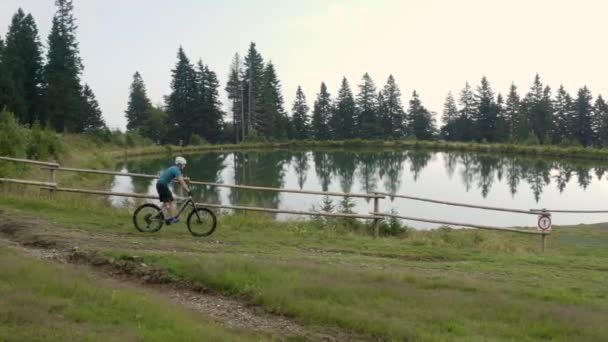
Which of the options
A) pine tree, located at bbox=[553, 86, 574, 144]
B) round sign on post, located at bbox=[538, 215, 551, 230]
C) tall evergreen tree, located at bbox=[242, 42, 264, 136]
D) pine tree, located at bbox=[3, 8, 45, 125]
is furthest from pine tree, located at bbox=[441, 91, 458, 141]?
round sign on post, located at bbox=[538, 215, 551, 230]

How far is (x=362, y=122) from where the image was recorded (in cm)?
9412

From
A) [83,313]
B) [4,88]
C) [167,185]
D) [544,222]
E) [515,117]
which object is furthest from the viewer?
[515,117]

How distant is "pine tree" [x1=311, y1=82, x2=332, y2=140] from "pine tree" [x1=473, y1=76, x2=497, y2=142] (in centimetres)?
2231

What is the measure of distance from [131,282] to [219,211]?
8487 mm

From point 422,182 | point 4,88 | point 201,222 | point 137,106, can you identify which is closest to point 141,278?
point 201,222

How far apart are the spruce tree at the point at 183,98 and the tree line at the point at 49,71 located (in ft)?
68.6

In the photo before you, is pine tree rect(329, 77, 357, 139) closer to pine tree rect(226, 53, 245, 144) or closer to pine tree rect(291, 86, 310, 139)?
pine tree rect(291, 86, 310, 139)

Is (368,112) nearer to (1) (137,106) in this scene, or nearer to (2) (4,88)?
(1) (137,106)

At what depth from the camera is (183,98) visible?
81.2 metres

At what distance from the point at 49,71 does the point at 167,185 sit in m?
49.5

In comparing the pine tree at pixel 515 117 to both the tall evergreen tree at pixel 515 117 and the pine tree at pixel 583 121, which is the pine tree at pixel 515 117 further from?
the pine tree at pixel 583 121

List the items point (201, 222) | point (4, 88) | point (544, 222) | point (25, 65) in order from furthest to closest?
point (25, 65) < point (4, 88) < point (544, 222) < point (201, 222)

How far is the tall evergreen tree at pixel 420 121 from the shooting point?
3792 inches

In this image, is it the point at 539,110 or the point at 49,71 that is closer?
the point at 49,71
